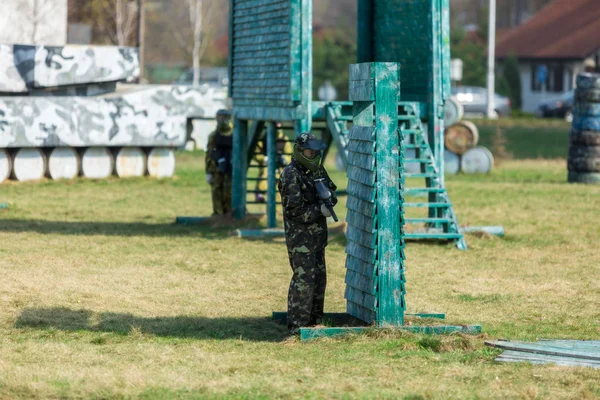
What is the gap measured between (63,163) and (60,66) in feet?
7.27

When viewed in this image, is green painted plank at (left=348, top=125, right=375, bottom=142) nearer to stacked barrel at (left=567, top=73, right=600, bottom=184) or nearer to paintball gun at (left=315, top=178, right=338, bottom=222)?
paintball gun at (left=315, top=178, right=338, bottom=222)

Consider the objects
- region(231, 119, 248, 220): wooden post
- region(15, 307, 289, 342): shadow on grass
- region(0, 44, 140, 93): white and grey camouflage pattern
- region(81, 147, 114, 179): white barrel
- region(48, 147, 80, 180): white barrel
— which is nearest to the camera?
Answer: region(15, 307, 289, 342): shadow on grass

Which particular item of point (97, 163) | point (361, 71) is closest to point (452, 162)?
point (97, 163)

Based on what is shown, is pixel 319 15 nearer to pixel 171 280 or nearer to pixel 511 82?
pixel 511 82

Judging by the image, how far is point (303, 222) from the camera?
9875 millimetres

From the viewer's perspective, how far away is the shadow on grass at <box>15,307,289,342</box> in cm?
1004

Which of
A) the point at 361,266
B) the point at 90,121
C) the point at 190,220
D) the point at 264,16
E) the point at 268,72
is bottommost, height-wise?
the point at 190,220

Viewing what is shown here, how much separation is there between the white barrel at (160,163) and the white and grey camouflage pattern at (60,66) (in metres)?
1.93

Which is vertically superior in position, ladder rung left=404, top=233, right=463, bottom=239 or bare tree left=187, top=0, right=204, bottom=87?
bare tree left=187, top=0, right=204, bottom=87

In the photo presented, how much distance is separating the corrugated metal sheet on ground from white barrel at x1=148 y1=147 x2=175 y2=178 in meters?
18.5

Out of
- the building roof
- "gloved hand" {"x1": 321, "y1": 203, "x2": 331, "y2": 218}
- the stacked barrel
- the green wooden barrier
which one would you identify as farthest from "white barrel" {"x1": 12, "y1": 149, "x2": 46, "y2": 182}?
the building roof

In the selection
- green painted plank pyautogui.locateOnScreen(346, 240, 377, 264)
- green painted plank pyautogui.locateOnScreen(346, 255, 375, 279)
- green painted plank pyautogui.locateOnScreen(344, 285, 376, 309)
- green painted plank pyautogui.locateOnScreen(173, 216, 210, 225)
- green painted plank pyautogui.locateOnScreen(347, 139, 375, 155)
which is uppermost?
green painted plank pyautogui.locateOnScreen(347, 139, 375, 155)

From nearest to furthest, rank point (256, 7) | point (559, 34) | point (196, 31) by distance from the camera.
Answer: point (256, 7) → point (196, 31) → point (559, 34)

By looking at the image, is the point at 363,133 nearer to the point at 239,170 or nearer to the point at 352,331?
the point at 352,331
